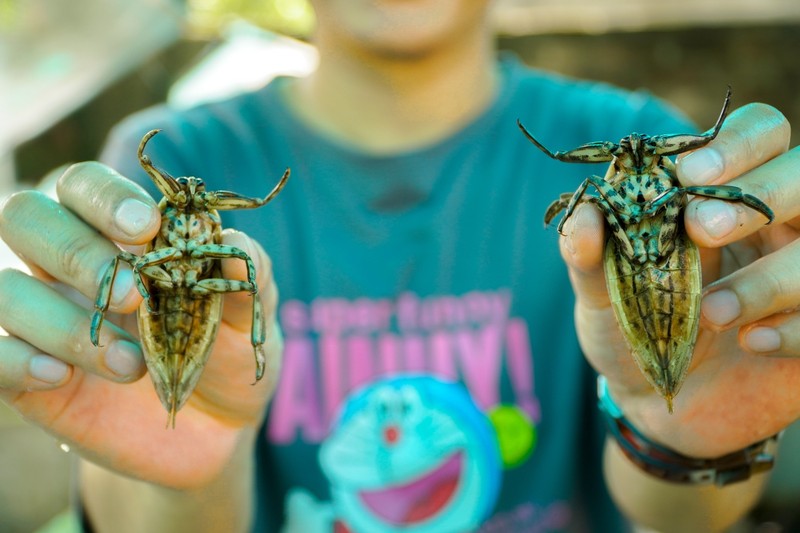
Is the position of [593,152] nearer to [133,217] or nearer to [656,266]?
[656,266]

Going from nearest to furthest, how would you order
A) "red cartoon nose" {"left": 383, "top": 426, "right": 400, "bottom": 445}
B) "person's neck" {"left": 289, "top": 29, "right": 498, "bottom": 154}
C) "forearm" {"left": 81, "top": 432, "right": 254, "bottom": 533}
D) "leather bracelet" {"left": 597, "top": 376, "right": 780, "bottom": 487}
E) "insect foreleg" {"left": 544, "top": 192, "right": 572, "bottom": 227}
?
"insect foreleg" {"left": 544, "top": 192, "right": 572, "bottom": 227}
"leather bracelet" {"left": 597, "top": 376, "right": 780, "bottom": 487}
"forearm" {"left": 81, "top": 432, "right": 254, "bottom": 533}
"red cartoon nose" {"left": 383, "top": 426, "right": 400, "bottom": 445}
"person's neck" {"left": 289, "top": 29, "right": 498, "bottom": 154}

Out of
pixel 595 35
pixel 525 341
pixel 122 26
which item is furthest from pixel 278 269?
pixel 595 35

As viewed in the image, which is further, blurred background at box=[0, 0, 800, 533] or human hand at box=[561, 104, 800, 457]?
blurred background at box=[0, 0, 800, 533]

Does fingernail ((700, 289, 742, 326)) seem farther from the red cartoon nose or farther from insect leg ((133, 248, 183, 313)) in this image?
the red cartoon nose

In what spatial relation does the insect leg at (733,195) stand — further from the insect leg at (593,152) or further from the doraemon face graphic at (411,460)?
the doraemon face graphic at (411,460)

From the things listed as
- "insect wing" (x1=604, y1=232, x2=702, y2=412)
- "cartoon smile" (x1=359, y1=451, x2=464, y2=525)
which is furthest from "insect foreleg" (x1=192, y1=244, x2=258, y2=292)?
"cartoon smile" (x1=359, y1=451, x2=464, y2=525)
